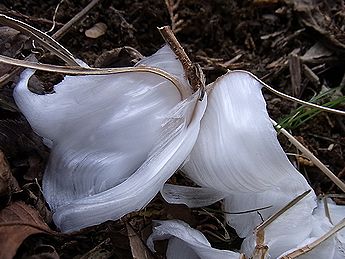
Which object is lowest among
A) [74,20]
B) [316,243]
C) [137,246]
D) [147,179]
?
[316,243]

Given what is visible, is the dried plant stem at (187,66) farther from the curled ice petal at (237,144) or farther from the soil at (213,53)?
the soil at (213,53)

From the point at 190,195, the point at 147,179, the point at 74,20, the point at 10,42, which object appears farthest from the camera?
the point at 74,20

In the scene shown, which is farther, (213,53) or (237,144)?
(213,53)

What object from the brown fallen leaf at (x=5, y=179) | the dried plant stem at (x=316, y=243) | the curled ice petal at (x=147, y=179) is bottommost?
the dried plant stem at (x=316, y=243)

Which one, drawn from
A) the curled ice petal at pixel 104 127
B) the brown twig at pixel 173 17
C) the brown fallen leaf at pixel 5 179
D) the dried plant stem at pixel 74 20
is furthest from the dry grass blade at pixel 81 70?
the brown twig at pixel 173 17

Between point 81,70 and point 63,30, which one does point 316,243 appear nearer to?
point 81,70

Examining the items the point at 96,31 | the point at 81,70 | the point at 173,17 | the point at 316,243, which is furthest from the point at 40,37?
the point at 316,243
